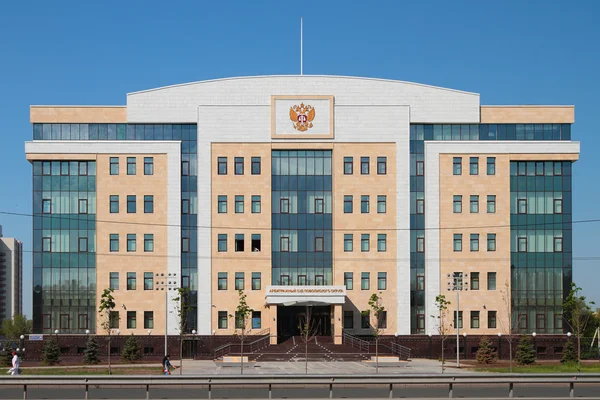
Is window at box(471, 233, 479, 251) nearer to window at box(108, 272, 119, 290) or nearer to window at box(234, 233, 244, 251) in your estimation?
window at box(234, 233, 244, 251)

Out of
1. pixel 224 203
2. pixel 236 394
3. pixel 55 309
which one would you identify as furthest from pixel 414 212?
pixel 236 394

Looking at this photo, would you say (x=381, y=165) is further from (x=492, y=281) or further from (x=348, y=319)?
(x=492, y=281)

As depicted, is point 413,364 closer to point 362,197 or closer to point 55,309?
point 362,197

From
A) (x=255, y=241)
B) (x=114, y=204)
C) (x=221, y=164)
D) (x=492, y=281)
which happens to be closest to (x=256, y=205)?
(x=255, y=241)

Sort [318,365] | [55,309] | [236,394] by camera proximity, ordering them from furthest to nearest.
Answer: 1. [55,309]
2. [318,365]
3. [236,394]

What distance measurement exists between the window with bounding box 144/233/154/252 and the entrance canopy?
11882 mm

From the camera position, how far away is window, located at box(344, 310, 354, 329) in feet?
269

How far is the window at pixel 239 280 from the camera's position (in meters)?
82.7

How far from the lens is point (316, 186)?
83375 mm

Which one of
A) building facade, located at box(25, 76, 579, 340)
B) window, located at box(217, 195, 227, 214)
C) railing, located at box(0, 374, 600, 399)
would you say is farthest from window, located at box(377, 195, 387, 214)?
railing, located at box(0, 374, 600, 399)

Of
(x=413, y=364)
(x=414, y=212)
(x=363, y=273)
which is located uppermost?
(x=414, y=212)

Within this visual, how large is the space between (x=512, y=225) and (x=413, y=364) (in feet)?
65.3

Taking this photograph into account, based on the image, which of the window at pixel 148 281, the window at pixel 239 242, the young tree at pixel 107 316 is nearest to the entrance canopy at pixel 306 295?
the window at pixel 239 242

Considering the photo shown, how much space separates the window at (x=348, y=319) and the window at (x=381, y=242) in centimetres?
660
